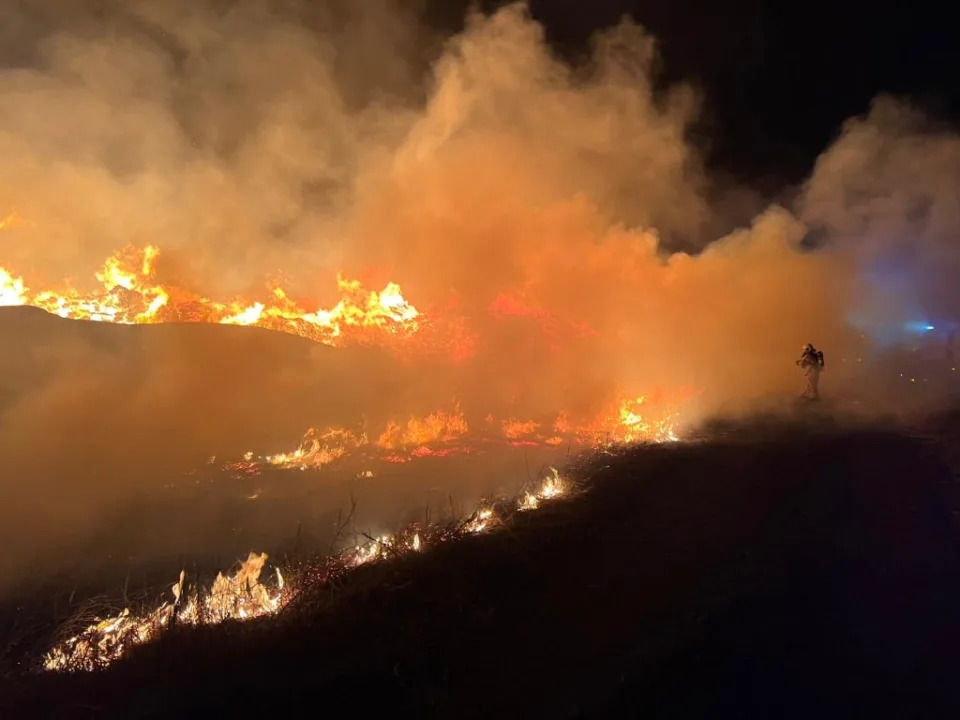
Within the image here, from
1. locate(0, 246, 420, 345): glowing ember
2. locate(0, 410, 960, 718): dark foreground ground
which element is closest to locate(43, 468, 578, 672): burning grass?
locate(0, 410, 960, 718): dark foreground ground

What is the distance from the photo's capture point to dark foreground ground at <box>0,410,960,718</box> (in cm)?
561

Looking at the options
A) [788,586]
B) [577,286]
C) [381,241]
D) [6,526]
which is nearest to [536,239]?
[577,286]

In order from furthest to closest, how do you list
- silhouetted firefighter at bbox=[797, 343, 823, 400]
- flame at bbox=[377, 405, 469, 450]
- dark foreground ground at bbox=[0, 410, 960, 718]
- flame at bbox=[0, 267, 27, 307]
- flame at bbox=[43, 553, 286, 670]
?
flame at bbox=[0, 267, 27, 307]
silhouetted firefighter at bbox=[797, 343, 823, 400]
flame at bbox=[377, 405, 469, 450]
flame at bbox=[43, 553, 286, 670]
dark foreground ground at bbox=[0, 410, 960, 718]

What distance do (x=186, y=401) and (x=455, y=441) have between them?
340 inches

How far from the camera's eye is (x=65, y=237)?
68.5 feet

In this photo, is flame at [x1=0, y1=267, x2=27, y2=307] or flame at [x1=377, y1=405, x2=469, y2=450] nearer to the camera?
flame at [x1=377, y1=405, x2=469, y2=450]

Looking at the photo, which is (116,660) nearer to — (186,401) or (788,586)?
(788,586)

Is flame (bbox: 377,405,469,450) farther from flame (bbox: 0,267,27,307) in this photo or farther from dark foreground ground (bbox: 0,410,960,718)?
flame (bbox: 0,267,27,307)

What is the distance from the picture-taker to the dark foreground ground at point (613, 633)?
561 cm

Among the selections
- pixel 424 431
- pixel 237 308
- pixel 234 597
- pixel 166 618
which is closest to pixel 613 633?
pixel 234 597

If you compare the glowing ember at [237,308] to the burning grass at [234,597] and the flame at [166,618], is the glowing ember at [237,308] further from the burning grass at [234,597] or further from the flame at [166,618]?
the flame at [166,618]

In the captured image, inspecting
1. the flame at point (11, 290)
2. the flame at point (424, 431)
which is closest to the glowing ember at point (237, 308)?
the flame at point (11, 290)

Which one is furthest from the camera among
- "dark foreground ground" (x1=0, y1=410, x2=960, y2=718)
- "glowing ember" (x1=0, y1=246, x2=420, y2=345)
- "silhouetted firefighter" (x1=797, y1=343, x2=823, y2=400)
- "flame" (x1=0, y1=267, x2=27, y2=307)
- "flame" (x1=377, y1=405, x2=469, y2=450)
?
"glowing ember" (x1=0, y1=246, x2=420, y2=345)

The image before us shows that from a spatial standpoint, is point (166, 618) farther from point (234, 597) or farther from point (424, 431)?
point (424, 431)
